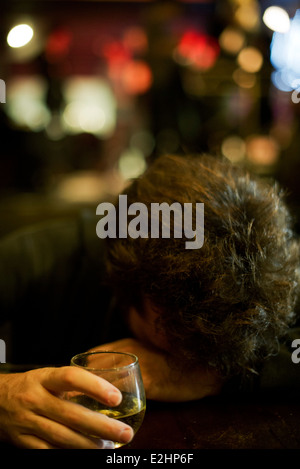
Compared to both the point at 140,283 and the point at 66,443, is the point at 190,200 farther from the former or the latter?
the point at 66,443

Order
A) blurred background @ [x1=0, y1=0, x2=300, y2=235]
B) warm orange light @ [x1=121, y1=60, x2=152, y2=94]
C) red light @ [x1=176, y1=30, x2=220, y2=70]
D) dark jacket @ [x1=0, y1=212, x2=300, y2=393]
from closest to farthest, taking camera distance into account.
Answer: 1. dark jacket @ [x1=0, y1=212, x2=300, y2=393]
2. blurred background @ [x1=0, y1=0, x2=300, y2=235]
3. red light @ [x1=176, y1=30, x2=220, y2=70]
4. warm orange light @ [x1=121, y1=60, x2=152, y2=94]

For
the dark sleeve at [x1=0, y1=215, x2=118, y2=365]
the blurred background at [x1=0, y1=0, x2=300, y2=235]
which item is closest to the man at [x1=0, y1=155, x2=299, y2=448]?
the dark sleeve at [x1=0, y1=215, x2=118, y2=365]

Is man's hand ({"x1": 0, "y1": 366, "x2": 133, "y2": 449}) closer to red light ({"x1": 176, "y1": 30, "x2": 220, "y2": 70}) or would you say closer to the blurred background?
the blurred background

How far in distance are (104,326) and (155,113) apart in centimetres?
553

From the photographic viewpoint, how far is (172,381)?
1045 mm

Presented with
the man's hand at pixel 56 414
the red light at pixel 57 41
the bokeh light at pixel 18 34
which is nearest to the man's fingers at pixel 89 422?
the man's hand at pixel 56 414

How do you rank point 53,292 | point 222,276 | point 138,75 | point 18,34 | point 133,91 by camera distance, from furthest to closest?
1. point 133,91
2. point 138,75
3. point 18,34
4. point 53,292
5. point 222,276

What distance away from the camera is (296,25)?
3332 millimetres

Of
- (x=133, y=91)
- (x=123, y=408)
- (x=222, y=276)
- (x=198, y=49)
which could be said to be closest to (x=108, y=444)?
(x=123, y=408)

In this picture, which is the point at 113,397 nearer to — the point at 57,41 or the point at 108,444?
the point at 108,444

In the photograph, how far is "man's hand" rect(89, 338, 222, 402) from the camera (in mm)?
1038

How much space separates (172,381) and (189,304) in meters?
0.18

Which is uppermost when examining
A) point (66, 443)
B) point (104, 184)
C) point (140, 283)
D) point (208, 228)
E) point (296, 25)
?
point (296, 25)

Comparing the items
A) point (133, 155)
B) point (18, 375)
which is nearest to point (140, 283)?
point (18, 375)
